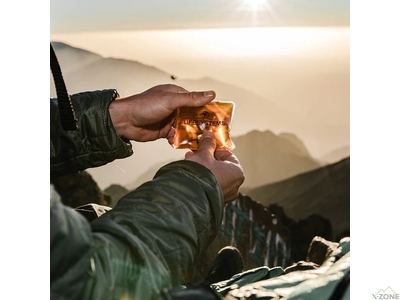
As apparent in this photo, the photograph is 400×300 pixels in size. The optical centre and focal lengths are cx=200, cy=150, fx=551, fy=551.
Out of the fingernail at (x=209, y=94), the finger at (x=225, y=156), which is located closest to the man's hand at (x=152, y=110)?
the fingernail at (x=209, y=94)

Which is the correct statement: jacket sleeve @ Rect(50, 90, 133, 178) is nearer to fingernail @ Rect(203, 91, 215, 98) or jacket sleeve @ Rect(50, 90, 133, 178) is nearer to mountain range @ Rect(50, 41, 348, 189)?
mountain range @ Rect(50, 41, 348, 189)

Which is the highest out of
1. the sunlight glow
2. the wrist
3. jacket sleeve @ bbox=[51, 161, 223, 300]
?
the sunlight glow

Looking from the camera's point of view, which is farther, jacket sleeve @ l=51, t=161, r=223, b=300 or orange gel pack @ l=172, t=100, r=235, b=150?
orange gel pack @ l=172, t=100, r=235, b=150

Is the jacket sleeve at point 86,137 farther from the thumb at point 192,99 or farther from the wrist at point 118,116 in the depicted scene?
the thumb at point 192,99

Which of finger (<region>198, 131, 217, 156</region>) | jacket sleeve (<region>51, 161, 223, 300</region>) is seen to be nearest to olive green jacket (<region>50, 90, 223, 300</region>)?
jacket sleeve (<region>51, 161, 223, 300</region>)

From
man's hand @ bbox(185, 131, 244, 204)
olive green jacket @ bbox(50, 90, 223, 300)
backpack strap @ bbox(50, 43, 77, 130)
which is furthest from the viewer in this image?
backpack strap @ bbox(50, 43, 77, 130)
